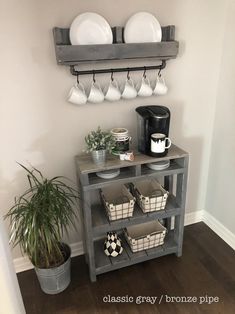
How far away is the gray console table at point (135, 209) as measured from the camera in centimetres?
154

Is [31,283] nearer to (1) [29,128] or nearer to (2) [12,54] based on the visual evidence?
(1) [29,128]

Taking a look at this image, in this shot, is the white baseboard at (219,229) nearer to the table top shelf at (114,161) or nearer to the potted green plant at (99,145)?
the table top shelf at (114,161)

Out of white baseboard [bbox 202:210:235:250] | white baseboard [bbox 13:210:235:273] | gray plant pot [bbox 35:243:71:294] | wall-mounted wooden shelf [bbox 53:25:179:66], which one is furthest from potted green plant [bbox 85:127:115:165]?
white baseboard [bbox 202:210:235:250]

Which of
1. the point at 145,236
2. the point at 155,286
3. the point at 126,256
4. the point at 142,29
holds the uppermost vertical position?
the point at 142,29

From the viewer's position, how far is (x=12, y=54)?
1382 millimetres

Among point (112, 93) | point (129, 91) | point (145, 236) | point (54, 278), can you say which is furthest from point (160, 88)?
point (54, 278)

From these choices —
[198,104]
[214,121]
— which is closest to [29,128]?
[198,104]

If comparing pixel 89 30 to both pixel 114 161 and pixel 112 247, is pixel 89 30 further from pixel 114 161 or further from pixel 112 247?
pixel 112 247

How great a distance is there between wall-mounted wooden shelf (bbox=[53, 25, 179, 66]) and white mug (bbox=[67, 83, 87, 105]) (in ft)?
0.48

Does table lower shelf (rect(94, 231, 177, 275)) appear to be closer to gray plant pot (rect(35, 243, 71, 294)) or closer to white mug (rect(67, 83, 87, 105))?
gray plant pot (rect(35, 243, 71, 294))

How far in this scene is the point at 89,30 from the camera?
4.67ft

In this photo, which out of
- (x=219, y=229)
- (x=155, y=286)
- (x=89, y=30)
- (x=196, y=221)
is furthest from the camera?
(x=196, y=221)

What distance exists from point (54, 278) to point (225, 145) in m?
1.49

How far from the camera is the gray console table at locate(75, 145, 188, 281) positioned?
154 cm
